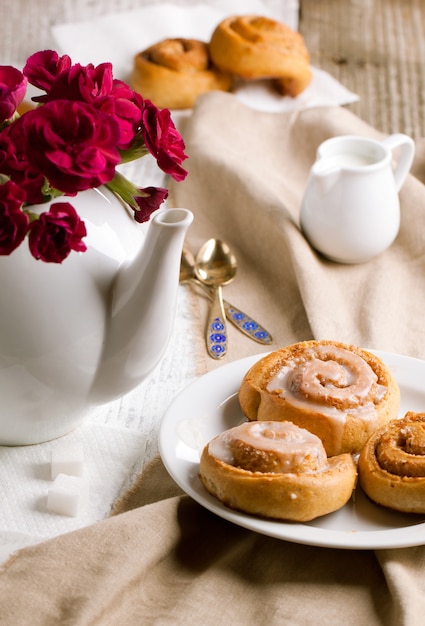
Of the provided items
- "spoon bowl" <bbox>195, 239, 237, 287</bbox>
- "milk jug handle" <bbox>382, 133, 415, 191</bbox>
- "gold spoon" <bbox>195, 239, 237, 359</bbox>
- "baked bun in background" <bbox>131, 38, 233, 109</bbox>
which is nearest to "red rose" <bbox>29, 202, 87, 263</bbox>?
"gold spoon" <bbox>195, 239, 237, 359</bbox>

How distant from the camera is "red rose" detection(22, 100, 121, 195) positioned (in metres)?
0.73

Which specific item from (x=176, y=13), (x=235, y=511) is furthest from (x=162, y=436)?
(x=176, y=13)

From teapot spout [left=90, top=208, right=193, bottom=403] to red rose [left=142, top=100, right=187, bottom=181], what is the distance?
45 millimetres

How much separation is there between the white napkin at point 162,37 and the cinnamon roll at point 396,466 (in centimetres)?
107

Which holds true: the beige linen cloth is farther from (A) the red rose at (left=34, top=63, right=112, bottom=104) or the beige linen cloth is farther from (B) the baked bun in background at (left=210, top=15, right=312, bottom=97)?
(B) the baked bun in background at (left=210, top=15, right=312, bottom=97)

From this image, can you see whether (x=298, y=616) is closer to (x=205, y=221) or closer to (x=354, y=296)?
(x=354, y=296)

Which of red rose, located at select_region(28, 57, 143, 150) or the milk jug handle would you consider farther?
the milk jug handle

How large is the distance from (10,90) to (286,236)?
624 millimetres

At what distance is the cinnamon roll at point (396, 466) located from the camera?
80 cm

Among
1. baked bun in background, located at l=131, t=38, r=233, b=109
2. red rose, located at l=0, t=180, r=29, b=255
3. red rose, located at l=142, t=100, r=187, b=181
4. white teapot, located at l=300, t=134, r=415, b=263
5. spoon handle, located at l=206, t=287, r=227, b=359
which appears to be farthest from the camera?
baked bun in background, located at l=131, t=38, r=233, b=109

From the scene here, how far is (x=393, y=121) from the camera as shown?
5.95 feet

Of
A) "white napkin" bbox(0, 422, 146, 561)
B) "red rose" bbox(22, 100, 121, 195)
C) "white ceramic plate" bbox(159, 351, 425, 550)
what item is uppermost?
"red rose" bbox(22, 100, 121, 195)

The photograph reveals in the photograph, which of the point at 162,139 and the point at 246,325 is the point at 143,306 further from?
the point at 246,325

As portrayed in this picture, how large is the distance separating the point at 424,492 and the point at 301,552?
0.13m
